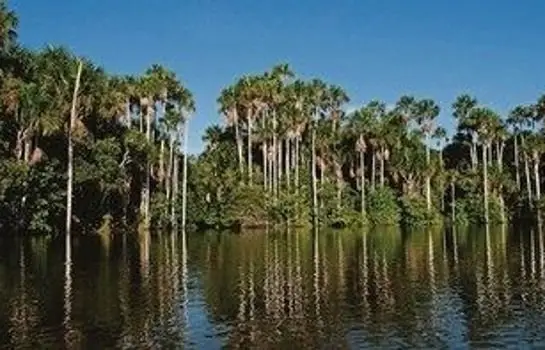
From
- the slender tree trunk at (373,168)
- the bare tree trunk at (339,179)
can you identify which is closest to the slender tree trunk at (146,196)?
the bare tree trunk at (339,179)

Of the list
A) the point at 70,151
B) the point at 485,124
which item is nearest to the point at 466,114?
the point at 485,124

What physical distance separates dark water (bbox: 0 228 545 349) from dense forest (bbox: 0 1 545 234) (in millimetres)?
17742

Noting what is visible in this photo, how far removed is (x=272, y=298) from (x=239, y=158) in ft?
242

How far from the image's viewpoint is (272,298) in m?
33.1

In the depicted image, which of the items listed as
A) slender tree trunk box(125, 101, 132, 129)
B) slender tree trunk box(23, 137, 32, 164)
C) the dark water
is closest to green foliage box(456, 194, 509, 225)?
slender tree trunk box(125, 101, 132, 129)

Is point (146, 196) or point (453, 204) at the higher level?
point (146, 196)

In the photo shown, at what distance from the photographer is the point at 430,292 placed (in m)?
34.1

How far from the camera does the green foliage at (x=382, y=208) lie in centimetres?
10938

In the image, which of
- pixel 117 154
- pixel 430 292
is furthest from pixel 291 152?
pixel 430 292

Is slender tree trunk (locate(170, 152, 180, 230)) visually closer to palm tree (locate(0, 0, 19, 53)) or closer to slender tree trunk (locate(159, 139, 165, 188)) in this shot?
slender tree trunk (locate(159, 139, 165, 188))

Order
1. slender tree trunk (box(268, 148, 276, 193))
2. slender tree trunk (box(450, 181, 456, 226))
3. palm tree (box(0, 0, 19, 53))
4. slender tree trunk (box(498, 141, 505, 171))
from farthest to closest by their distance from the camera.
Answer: slender tree trunk (box(498, 141, 505, 171)), slender tree trunk (box(450, 181, 456, 226)), slender tree trunk (box(268, 148, 276, 193)), palm tree (box(0, 0, 19, 53))

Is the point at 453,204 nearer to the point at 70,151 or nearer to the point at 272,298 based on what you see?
the point at 70,151

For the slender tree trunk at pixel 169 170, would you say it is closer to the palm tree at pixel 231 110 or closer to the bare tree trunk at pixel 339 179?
the palm tree at pixel 231 110

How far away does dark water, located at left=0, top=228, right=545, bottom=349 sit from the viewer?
2458cm
